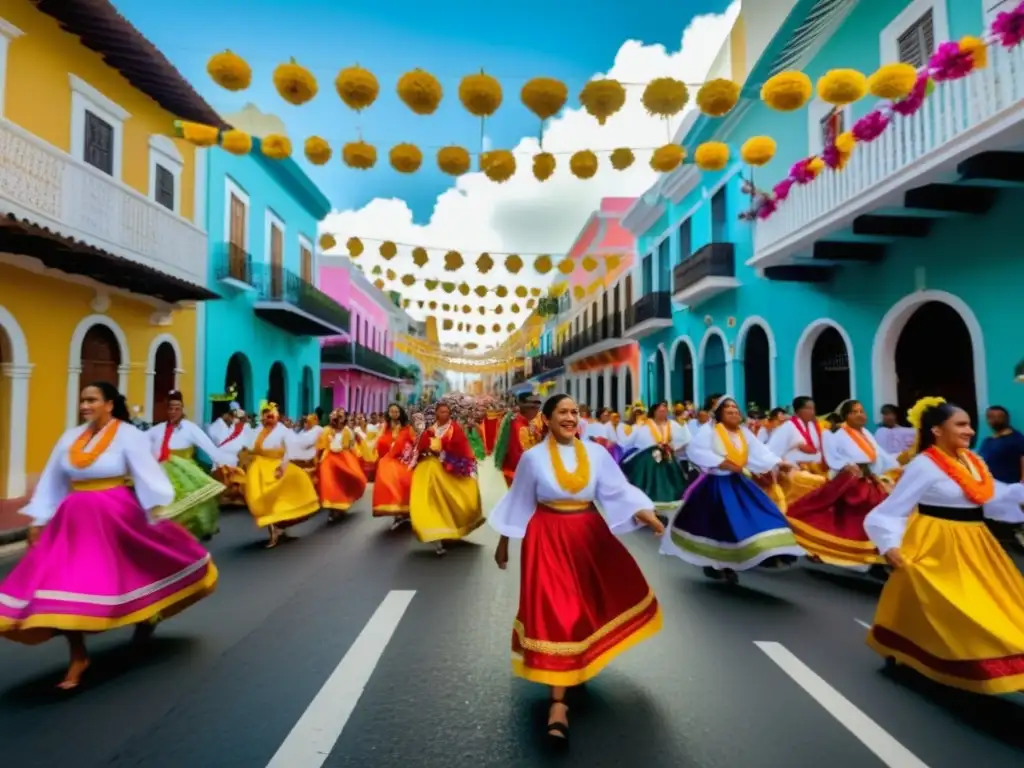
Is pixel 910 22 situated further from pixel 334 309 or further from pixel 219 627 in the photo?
pixel 334 309

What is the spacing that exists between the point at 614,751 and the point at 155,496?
3.26m

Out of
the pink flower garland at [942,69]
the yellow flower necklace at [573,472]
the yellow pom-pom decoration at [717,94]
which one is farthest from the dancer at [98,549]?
the pink flower garland at [942,69]

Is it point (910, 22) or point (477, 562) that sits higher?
point (910, 22)

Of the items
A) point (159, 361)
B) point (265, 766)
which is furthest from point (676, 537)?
point (159, 361)

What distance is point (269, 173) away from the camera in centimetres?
2175

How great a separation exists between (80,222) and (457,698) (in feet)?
36.6

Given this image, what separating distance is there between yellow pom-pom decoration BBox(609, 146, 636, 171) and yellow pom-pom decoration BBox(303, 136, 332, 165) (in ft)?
12.3

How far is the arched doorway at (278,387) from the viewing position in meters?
23.3

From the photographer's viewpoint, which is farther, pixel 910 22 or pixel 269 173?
pixel 269 173

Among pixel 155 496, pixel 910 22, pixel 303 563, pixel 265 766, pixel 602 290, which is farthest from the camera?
pixel 602 290

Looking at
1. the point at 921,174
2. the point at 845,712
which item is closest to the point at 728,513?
the point at 845,712

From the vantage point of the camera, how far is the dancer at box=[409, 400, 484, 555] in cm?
836

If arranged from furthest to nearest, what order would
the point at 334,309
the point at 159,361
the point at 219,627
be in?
the point at 334,309 < the point at 159,361 < the point at 219,627

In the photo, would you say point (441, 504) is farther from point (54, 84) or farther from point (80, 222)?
point (54, 84)
